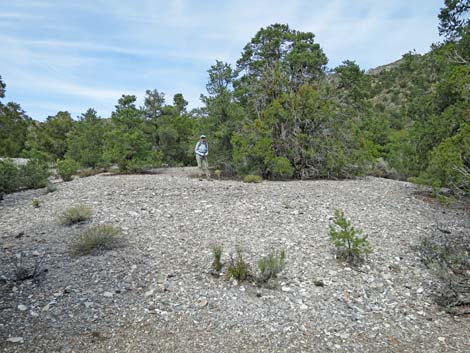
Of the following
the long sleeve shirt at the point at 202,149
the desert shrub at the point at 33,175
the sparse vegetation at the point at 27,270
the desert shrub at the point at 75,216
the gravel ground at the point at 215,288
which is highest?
the long sleeve shirt at the point at 202,149

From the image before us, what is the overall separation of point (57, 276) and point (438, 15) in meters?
11.0

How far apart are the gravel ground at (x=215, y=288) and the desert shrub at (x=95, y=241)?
0.24 m

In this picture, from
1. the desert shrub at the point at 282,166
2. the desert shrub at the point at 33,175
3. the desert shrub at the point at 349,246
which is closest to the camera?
the desert shrub at the point at 349,246

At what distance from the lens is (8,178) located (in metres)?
11.3

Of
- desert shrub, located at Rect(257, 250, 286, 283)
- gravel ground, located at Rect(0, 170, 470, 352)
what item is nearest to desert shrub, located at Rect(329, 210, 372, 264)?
gravel ground, located at Rect(0, 170, 470, 352)

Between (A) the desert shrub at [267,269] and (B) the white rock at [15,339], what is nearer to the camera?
(B) the white rock at [15,339]

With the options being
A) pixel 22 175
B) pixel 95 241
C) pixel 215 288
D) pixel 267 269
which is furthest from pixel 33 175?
pixel 267 269

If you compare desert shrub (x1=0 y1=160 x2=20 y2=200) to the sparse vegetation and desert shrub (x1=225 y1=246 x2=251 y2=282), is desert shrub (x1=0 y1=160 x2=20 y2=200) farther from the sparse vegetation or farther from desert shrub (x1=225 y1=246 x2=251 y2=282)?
desert shrub (x1=225 y1=246 x2=251 y2=282)

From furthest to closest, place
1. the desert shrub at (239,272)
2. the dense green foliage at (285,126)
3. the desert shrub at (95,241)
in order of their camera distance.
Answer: the dense green foliage at (285,126) → the desert shrub at (95,241) → the desert shrub at (239,272)

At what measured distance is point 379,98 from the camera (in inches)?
A: 1706

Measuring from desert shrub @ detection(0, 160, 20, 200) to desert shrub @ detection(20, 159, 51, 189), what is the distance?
0.43 meters

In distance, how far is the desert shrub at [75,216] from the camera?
754 cm

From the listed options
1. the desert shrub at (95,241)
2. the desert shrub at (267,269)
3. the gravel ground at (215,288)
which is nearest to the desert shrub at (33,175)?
the gravel ground at (215,288)

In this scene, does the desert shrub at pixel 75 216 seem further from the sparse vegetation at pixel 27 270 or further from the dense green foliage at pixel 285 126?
the dense green foliage at pixel 285 126
